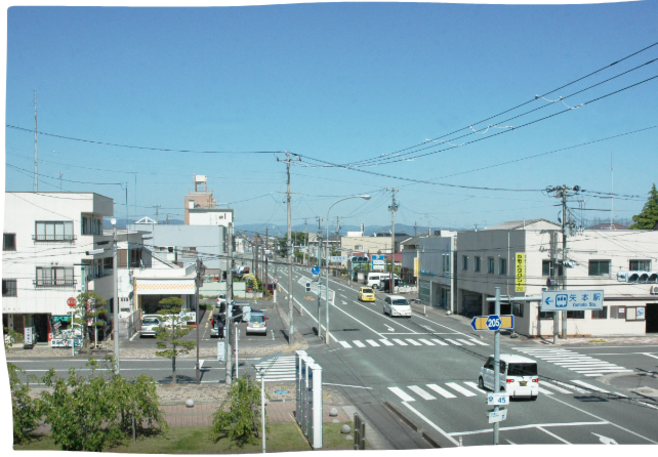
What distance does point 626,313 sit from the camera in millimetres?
31859

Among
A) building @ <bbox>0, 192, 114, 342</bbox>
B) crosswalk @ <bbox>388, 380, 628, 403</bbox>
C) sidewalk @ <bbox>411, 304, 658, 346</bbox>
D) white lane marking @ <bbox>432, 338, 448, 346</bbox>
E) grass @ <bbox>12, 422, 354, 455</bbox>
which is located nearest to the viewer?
grass @ <bbox>12, 422, 354, 455</bbox>

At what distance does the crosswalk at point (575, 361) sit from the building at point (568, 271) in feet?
9.39

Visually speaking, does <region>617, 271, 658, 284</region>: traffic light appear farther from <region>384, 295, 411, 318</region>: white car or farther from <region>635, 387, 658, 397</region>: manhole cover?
<region>384, 295, 411, 318</region>: white car

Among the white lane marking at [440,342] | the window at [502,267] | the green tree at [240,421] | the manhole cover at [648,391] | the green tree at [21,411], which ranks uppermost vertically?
the window at [502,267]

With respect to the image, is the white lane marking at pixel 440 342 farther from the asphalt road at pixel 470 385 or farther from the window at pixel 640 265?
the window at pixel 640 265

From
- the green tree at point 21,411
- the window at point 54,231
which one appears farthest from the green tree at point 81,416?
the window at point 54,231

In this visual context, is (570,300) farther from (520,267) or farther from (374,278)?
(374,278)

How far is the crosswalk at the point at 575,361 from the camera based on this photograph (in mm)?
22375

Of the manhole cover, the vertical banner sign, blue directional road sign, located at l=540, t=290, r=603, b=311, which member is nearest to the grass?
blue directional road sign, located at l=540, t=290, r=603, b=311

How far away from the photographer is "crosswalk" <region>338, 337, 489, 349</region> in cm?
2800

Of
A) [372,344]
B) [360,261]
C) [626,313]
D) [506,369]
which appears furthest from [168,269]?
[360,261]

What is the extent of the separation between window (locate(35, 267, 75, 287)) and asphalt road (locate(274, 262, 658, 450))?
1224 cm

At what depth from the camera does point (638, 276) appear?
2603cm

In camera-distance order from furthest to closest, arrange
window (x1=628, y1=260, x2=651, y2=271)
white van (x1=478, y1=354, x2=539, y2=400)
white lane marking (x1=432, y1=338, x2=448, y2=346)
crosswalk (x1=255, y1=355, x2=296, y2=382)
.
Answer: window (x1=628, y1=260, x2=651, y2=271), white lane marking (x1=432, y1=338, x2=448, y2=346), crosswalk (x1=255, y1=355, x2=296, y2=382), white van (x1=478, y1=354, x2=539, y2=400)
